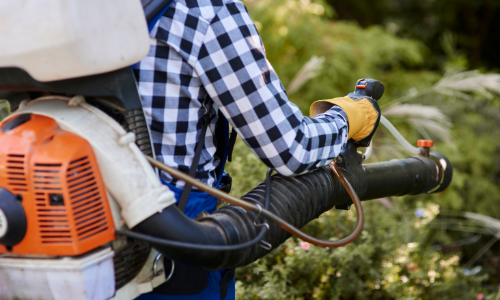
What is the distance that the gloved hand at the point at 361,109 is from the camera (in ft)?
4.04

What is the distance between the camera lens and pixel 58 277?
2.64 feet

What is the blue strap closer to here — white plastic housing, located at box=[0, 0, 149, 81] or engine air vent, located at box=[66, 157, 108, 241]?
white plastic housing, located at box=[0, 0, 149, 81]

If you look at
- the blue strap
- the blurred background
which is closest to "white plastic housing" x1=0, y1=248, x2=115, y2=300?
the blue strap

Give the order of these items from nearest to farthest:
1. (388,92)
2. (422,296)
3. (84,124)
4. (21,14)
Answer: (21,14) → (84,124) → (422,296) → (388,92)

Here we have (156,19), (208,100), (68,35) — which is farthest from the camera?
(208,100)

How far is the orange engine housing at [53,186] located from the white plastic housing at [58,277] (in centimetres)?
2

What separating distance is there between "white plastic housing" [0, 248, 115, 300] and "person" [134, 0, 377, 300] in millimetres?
256

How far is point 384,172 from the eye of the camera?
146 cm

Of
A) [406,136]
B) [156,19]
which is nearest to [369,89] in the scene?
[156,19]

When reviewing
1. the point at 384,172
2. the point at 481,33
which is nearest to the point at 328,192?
the point at 384,172

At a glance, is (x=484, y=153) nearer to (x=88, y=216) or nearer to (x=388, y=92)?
(x=388, y=92)

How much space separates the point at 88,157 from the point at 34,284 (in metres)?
0.27

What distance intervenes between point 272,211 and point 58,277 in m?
0.49

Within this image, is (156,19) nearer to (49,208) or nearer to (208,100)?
(208,100)
